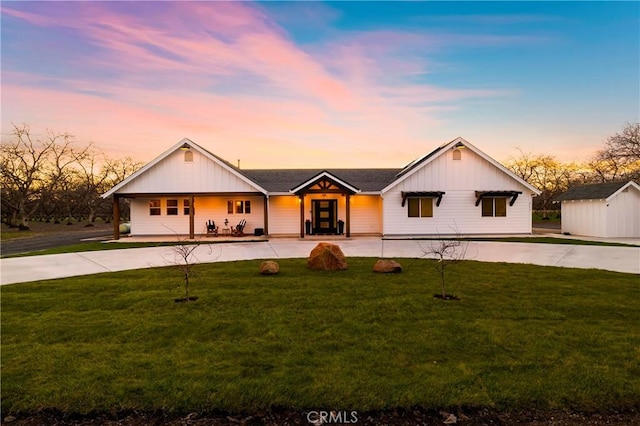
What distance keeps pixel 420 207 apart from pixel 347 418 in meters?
18.4

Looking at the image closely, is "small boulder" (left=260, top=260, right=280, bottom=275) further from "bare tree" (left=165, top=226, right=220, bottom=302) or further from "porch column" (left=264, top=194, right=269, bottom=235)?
"porch column" (left=264, top=194, right=269, bottom=235)

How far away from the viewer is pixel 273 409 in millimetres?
3256

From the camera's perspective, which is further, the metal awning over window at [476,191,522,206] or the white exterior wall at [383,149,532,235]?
the white exterior wall at [383,149,532,235]

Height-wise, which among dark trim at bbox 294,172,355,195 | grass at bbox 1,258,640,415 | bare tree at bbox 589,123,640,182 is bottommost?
grass at bbox 1,258,640,415

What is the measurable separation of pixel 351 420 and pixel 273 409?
76 centimetres

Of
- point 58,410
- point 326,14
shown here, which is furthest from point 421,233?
point 58,410

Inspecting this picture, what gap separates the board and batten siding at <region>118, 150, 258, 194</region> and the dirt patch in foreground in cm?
1748

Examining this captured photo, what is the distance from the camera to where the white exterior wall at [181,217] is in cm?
2167

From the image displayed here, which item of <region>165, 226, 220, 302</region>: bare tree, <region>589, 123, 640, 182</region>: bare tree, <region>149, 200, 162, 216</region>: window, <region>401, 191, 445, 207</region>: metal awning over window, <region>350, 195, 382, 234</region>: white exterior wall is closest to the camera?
<region>165, 226, 220, 302</region>: bare tree

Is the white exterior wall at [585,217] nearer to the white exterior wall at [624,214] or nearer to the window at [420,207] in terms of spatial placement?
the white exterior wall at [624,214]

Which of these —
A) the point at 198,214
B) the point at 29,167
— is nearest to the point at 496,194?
the point at 198,214

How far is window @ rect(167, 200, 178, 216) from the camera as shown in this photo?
2180 centimetres

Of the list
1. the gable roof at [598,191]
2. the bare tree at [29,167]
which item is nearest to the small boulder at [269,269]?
the gable roof at [598,191]

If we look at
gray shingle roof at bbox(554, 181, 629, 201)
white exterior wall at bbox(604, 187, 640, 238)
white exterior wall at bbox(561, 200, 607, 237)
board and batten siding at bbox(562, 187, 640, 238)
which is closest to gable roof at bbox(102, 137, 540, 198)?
gray shingle roof at bbox(554, 181, 629, 201)
